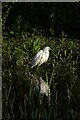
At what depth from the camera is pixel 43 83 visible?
3.51 metres

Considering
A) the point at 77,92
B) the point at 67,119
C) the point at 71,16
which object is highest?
the point at 71,16

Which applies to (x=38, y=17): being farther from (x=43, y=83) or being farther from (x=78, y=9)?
(x=43, y=83)

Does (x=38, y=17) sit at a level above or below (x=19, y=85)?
above

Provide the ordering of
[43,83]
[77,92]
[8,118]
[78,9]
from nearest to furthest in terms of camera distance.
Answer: [8,118] < [77,92] < [43,83] < [78,9]

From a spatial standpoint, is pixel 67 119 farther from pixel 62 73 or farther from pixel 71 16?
pixel 71 16

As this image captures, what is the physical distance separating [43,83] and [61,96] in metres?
0.39

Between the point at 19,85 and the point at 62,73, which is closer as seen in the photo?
the point at 19,85

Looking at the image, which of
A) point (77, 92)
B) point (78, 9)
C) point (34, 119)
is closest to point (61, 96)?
point (77, 92)

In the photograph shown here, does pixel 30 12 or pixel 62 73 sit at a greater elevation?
pixel 30 12

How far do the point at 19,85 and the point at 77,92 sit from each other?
469mm

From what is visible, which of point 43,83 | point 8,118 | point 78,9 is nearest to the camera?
point 8,118

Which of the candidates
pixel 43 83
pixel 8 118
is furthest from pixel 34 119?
pixel 43 83

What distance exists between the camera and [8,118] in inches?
111

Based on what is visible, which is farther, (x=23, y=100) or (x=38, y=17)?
(x=38, y=17)
